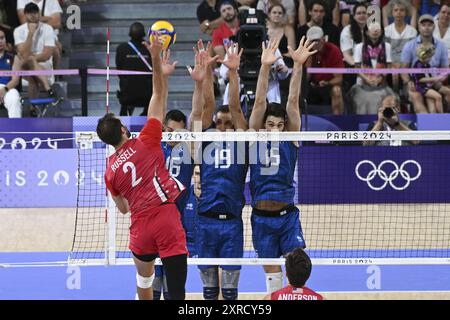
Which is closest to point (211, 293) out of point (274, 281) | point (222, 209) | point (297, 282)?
point (274, 281)

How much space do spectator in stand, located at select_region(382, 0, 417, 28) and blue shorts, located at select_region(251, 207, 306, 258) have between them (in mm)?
8877

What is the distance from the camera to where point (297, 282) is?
23.7 ft

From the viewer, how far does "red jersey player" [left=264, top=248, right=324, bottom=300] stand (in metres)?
7.11

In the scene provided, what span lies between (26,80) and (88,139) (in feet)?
25.4

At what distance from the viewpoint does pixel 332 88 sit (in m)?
16.7

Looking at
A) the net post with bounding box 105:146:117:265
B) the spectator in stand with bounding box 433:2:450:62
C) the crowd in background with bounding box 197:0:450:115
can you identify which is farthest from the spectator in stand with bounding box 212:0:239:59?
the net post with bounding box 105:146:117:265

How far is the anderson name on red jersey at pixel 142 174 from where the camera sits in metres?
8.64

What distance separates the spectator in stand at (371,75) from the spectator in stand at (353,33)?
0.15 meters

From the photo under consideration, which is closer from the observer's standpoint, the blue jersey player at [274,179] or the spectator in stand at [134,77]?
the blue jersey player at [274,179]

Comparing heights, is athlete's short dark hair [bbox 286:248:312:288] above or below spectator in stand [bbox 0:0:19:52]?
below

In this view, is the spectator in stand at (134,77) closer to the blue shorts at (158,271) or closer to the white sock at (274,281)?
the blue shorts at (158,271)

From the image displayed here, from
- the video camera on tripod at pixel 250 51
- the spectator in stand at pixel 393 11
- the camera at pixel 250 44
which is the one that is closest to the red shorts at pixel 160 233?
the video camera on tripod at pixel 250 51

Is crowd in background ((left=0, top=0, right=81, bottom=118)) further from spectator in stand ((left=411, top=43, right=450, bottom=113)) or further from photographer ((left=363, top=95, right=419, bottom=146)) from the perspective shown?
spectator in stand ((left=411, top=43, right=450, bottom=113))
